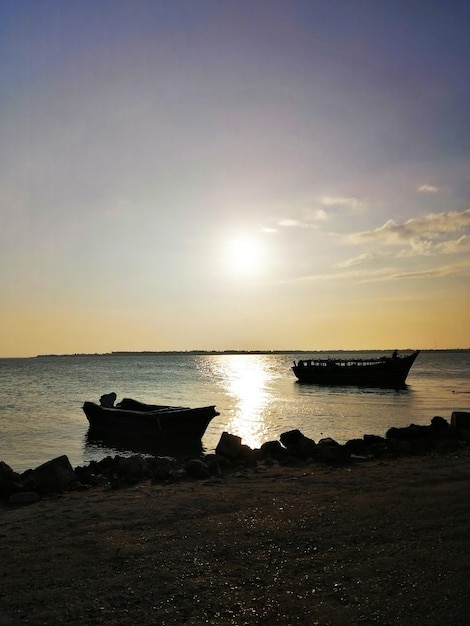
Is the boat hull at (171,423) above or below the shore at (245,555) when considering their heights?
below

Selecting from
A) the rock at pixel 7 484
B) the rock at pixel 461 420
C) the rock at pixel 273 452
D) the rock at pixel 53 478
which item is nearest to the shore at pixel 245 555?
the rock at pixel 53 478

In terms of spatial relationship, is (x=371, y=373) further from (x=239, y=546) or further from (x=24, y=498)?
(x=239, y=546)

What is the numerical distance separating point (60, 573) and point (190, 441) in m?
16.5

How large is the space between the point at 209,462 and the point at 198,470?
1.06 m

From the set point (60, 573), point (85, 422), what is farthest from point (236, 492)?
point (85, 422)

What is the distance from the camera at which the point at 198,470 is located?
12570 mm

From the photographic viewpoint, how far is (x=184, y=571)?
6.45 metres

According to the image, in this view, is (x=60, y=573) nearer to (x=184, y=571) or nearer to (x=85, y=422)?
(x=184, y=571)

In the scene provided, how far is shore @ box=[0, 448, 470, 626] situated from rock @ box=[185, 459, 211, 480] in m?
1.20

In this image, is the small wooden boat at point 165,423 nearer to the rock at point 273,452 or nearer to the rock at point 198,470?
the rock at point 273,452

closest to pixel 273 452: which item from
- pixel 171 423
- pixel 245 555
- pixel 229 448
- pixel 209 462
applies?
pixel 229 448

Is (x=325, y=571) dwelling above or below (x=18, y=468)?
above

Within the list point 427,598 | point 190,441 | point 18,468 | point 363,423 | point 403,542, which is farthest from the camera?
point 363,423

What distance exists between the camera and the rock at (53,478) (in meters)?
11.6
